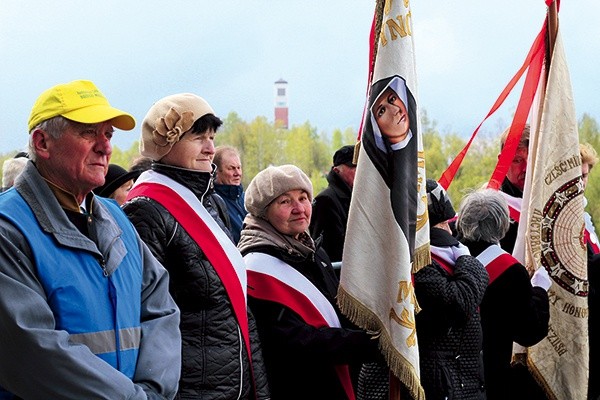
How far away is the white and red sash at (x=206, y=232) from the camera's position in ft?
13.2

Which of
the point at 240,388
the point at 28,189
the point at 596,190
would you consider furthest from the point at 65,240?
the point at 596,190

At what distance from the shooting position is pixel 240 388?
4008 mm

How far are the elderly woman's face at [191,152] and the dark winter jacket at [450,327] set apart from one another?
1132mm

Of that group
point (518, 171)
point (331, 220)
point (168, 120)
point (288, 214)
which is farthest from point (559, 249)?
point (168, 120)

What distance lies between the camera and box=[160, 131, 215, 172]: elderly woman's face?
13.6 feet

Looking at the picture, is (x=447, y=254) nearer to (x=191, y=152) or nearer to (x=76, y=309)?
(x=191, y=152)

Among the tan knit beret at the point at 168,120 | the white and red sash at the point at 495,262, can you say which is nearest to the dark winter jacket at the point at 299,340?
the tan knit beret at the point at 168,120

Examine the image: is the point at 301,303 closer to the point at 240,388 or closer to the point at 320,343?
the point at 320,343

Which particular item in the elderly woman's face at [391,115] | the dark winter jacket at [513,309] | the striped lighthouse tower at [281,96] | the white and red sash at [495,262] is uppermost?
the elderly woman's face at [391,115]

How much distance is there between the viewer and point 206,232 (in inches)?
160

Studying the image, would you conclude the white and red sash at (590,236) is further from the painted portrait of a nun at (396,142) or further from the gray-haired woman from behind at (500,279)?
the painted portrait of a nun at (396,142)

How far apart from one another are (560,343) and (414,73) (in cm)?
204

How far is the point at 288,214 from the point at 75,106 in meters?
1.47

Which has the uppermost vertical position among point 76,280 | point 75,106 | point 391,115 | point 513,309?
point 75,106
